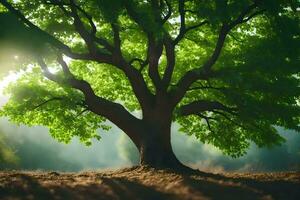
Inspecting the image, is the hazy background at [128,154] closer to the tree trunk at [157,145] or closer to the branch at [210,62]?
the tree trunk at [157,145]

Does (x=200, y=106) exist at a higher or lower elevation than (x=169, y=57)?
lower

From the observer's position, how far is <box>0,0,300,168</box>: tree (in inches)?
618

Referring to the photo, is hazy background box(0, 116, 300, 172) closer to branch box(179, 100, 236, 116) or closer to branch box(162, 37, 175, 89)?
branch box(179, 100, 236, 116)

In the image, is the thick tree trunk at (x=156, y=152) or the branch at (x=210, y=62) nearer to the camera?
the branch at (x=210, y=62)

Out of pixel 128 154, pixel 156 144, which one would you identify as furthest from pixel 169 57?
pixel 128 154

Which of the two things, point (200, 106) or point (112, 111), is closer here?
point (112, 111)

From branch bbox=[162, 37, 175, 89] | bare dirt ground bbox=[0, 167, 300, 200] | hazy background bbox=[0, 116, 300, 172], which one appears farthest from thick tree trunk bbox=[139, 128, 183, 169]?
hazy background bbox=[0, 116, 300, 172]

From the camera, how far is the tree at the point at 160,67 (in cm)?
1569

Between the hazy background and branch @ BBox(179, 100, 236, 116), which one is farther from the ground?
the hazy background

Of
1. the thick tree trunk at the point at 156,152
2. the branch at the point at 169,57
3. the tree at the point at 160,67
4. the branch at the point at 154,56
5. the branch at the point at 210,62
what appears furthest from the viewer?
the thick tree trunk at the point at 156,152

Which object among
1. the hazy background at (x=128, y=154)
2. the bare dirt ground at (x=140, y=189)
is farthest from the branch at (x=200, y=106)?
the hazy background at (x=128, y=154)

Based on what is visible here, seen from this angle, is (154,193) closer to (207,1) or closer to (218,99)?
(207,1)

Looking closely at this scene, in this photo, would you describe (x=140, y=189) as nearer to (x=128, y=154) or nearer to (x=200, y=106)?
(x=200, y=106)

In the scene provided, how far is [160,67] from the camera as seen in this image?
2330cm
